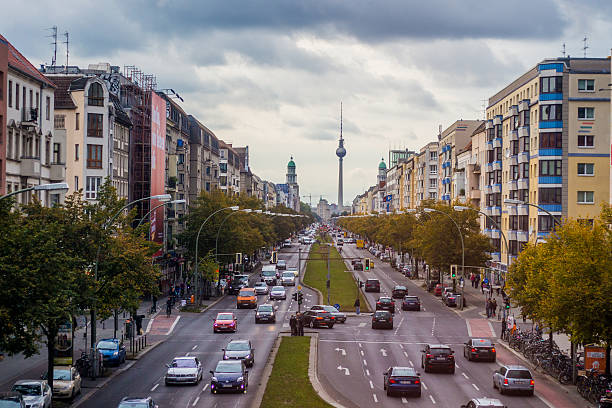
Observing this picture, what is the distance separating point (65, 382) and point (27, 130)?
2298cm

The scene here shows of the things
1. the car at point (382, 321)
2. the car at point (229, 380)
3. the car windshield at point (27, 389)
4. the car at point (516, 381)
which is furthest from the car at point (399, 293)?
the car windshield at point (27, 389)

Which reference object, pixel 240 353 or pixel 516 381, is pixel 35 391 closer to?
pixel 240 353

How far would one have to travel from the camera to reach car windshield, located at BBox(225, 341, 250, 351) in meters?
42.6

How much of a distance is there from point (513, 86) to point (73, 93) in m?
50.8

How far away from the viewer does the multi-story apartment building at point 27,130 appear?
1948 inches

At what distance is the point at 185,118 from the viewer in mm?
122438

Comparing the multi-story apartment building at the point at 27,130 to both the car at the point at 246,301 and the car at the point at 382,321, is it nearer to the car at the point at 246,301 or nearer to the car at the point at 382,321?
the car at the point at 246,301

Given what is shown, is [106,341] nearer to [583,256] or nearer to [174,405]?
[174,405]

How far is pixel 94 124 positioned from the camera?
75312 mm

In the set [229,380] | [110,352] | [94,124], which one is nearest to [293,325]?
[110,352]

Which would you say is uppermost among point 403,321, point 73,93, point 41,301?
point 73,93

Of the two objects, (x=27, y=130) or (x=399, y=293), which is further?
(x=399, y=293)

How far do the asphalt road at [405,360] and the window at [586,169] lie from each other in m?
19.3

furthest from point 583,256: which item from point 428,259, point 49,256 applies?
point 428,259
